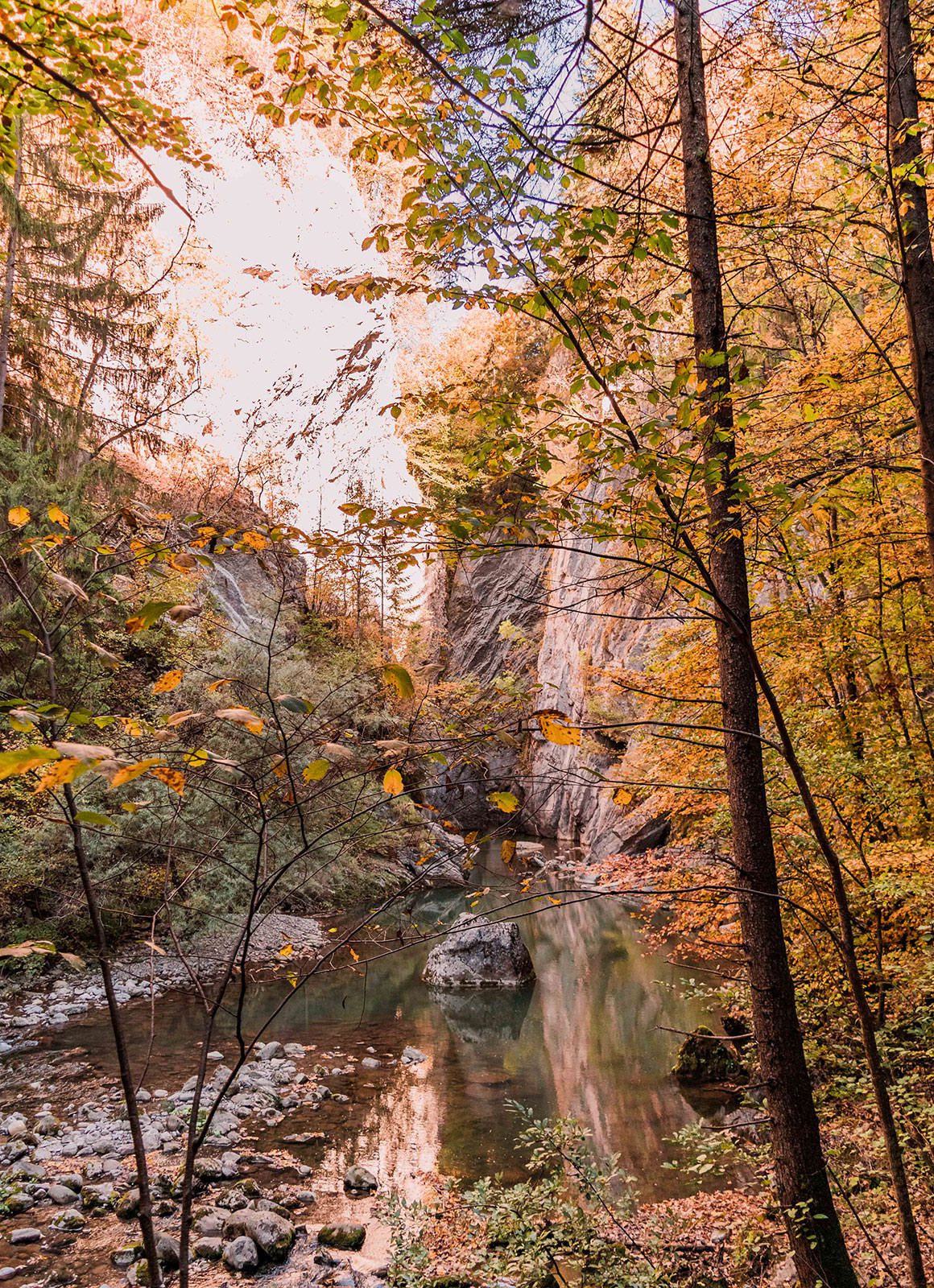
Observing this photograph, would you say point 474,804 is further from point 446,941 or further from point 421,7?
point 421,7

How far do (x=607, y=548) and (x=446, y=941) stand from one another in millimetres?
8554

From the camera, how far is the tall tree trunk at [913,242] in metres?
2.99

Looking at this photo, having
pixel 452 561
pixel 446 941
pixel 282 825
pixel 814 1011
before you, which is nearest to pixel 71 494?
pixel 282 825

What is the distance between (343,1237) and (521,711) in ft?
14.8

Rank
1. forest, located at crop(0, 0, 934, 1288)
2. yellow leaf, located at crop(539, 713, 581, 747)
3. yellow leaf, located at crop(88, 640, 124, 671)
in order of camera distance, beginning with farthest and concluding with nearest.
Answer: forest, located at crop(0, 0, 934, 1288)
yellow leaf, located at crop(88, 640, 124, 671)
yellow leaf, located at crop(539, 713, 581, 747)

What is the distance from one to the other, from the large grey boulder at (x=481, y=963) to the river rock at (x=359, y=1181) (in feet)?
17.7

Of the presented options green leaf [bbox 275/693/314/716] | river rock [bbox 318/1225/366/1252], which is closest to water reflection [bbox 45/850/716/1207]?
river rock [bbox 318/1225/366/1252]

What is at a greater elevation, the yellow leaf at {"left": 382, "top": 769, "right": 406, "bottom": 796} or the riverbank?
the yellow leaf at {"left": 382, "top": 769, "right": 406, "bottom": 796}

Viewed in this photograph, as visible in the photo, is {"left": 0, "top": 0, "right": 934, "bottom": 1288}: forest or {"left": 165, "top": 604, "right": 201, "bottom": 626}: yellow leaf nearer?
{"left": 165, "top": 604, "right": 201, "bottom": 626}: yellow leaf

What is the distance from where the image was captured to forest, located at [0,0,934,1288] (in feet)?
7.83

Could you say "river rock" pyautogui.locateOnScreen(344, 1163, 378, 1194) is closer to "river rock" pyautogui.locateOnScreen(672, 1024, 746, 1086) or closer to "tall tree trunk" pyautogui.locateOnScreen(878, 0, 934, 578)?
"river rock" pyautogui.locateOnScreen(672, 1024, 746, 1086)

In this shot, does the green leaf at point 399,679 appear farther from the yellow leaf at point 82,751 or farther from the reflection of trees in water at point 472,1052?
the reflection of trees in water at point 472,1052

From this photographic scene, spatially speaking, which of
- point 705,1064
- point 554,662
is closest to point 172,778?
point 705,1064

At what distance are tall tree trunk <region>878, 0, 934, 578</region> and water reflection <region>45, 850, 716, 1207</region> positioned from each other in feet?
9.77
